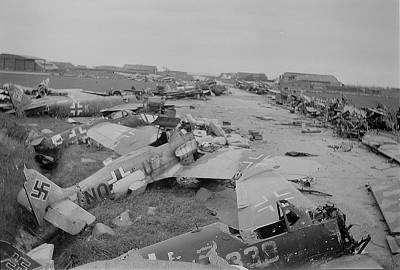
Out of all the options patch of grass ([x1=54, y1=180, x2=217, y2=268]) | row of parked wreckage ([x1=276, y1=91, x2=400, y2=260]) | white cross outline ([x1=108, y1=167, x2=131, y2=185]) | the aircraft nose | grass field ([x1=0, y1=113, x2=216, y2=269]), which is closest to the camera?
patch of grass ([x1=54, y1=180, x2=217, y2=268])

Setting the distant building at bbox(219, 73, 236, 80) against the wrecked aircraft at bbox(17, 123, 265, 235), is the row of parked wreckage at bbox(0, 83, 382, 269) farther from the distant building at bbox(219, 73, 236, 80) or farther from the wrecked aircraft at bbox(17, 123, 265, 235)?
the distant building at bbox(219, 73, 236, 80)

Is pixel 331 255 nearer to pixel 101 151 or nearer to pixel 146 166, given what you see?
pixel 146 166

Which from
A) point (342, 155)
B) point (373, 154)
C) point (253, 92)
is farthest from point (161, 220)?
point (253, 92)

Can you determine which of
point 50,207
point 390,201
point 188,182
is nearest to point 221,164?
point 188,182

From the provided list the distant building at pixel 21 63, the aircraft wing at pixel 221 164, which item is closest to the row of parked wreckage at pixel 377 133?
the aircraft wing at pixel 221 164

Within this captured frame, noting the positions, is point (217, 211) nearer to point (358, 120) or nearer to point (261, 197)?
point (261, 197)

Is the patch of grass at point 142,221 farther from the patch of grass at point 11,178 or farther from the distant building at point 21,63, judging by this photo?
the distant building at point 21,63

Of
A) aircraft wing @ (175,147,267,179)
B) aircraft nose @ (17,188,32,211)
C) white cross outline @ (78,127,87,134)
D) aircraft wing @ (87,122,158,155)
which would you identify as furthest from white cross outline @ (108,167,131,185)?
white cross outline @ (78,127,87,134)
